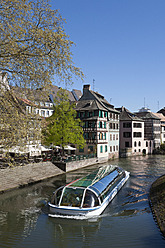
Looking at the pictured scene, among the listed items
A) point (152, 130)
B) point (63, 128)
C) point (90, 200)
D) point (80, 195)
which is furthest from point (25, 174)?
point (152, 130)

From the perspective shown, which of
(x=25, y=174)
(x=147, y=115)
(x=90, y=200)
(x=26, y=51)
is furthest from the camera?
(x=147, y=115)

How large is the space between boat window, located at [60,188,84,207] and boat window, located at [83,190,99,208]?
33 cm

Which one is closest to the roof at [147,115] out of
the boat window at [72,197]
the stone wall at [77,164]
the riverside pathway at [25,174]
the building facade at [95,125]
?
the building facade at [95,125]

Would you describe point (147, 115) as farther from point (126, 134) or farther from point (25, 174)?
point (25, 174)

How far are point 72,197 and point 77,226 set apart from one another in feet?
6.74

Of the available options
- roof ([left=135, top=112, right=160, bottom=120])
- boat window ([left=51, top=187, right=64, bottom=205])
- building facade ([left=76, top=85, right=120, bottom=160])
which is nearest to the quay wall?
boat window ([left=51, top=187, right=64, bottom=205])

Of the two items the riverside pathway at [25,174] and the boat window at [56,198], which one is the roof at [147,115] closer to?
the riverside pathway at [25,174]

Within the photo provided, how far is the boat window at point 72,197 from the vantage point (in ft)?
47.8

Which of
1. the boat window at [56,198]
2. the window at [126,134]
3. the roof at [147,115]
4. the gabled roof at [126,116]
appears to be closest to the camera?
the boat window at [56,198]

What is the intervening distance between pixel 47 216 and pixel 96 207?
10.5 feet

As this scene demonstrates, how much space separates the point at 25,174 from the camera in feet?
80.4

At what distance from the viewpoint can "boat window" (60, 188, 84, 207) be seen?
14.6m

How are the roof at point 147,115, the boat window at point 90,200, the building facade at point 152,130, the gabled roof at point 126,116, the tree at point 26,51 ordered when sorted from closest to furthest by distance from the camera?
1. the tree at point 26,51
2. the boat window at point 90,200
3. the gabled roof at point 126,116
4. the building facade at point 152,130
5. the roof at point 147,115

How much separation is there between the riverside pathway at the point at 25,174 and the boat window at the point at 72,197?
315 inches
